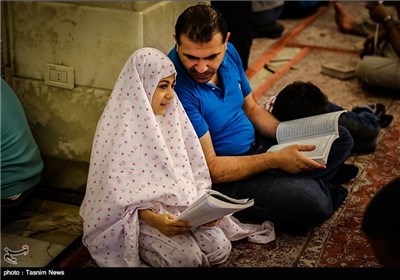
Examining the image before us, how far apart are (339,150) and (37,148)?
1.20 meters

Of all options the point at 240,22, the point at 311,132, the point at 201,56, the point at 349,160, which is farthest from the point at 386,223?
the point at 240,22

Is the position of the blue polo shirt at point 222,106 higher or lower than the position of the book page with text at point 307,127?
higher

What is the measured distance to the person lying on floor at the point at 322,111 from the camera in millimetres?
2764

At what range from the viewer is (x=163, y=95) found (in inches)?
86.3

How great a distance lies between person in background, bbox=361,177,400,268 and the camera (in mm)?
1964

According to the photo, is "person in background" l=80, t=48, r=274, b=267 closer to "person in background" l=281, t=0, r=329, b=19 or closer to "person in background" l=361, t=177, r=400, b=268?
"person in background" l=361, t=177, r=400, b=268

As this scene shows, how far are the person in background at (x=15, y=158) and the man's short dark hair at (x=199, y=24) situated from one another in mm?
694

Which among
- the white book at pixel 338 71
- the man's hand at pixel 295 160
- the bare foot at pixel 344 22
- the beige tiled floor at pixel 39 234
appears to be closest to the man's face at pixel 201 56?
Answer: the man's hand at pixel 295 160

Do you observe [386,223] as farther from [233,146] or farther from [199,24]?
[199,24]

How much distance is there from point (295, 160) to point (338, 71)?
1.75 meters

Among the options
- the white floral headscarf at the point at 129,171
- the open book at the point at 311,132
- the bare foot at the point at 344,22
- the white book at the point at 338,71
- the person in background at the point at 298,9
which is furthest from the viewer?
the person in background at the point at 298,9

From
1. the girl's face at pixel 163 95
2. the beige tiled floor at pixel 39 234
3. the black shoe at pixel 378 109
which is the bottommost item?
the beige tiled floor at pixel 39 234

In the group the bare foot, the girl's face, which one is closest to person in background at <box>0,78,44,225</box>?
the girl's face

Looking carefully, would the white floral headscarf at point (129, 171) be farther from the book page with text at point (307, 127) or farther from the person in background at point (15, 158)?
the book page with text at point (307, 127)
